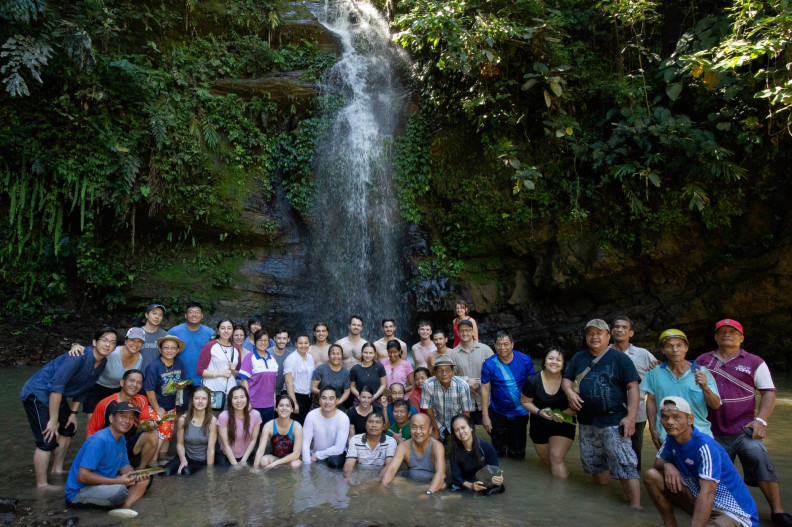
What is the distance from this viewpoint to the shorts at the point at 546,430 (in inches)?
200

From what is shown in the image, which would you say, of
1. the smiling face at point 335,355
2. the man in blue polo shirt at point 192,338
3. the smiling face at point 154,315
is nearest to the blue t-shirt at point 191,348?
the man in blue polo shirt at point 192,338

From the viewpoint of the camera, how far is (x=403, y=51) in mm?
14516

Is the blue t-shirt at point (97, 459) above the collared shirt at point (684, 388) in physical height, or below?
below

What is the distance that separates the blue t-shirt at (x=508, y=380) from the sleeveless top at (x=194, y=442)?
3048 millimetres

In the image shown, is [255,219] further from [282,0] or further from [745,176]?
[745,176]

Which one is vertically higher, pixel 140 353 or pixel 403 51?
pixel 403 51

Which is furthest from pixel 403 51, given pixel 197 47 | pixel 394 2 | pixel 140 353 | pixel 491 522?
pixel 491 522

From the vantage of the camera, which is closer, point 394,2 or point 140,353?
point 140,353

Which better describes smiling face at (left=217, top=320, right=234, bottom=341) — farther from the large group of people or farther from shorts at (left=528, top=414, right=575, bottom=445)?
shorts at (left=528, top=414, right=575, bottom=445)

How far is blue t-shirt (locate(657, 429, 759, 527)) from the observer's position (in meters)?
3.28

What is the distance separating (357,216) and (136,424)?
7801 millimetres

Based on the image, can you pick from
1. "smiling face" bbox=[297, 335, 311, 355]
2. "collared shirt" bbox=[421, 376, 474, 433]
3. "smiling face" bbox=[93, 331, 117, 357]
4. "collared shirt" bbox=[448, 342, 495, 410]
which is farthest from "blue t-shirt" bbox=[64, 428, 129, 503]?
"collared shirt" bbox=[448, 342, 495, 410]

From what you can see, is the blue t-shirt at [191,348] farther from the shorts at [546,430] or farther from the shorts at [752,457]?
the shorts at [752,457]

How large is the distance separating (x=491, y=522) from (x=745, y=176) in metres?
9.02
